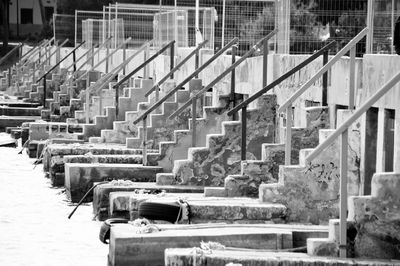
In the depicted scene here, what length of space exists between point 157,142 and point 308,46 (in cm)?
602

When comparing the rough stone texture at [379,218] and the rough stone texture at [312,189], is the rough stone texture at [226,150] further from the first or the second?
the rough stone texture at [379,218]

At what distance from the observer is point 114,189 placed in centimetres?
2395

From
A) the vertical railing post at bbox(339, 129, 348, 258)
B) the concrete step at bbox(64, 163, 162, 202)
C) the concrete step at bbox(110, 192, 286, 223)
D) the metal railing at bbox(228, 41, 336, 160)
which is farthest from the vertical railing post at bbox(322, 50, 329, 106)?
the concrete step at bbox(64, 163, 162, 202)

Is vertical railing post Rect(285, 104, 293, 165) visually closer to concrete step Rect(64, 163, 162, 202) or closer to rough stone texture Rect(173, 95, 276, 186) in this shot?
rough stone texture Rect(173, 95, 276, 186)

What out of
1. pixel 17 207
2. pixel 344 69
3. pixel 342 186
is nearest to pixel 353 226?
pixel 342 186

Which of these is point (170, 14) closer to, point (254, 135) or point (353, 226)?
point (254, 135)

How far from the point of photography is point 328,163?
1978 centimetres

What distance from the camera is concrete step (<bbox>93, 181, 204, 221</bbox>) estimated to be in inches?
931

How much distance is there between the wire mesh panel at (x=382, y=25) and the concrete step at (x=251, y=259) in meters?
4.34

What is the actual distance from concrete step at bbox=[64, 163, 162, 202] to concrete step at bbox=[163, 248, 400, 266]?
993 centimetres

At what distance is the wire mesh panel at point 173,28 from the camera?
3381 cm

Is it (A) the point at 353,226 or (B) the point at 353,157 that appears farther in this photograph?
(B) the point at 353,157

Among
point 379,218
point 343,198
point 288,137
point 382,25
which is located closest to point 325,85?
point 288,137

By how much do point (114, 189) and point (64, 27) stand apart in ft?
117
